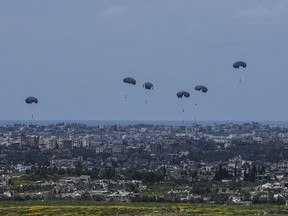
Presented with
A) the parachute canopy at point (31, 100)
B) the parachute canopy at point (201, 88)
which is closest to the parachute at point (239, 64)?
the parachute canopy at point (201, 88)

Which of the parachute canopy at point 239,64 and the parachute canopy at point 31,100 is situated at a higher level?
the parachute canopy at point 239,64

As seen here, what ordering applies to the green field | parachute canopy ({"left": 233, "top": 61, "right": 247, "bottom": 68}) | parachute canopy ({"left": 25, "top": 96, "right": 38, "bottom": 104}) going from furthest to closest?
parachute canopy ({"left": 25, "top": 96, "right": 38, "bottom": 104}), parachute canopy ({"left": 233, "top": 61, "right": 247, "bottom": 68}), the green field

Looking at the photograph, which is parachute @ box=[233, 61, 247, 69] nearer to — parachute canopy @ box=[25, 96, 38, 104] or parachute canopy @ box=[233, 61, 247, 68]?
parachute canopy @ box=[233, 61, 247, 68]

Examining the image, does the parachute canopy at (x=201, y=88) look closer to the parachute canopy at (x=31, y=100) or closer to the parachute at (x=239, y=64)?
the parachute at (x=239, y=64)

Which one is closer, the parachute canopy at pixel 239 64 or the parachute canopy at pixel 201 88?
the parachute canopy at pixel 239 64

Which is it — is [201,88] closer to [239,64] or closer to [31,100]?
[239,64]

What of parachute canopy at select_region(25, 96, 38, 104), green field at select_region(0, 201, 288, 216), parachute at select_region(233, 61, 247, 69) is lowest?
green field at select_region(0, 201, 288, 216)

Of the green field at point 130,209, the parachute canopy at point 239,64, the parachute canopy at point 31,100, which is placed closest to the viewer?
the green field at point 130,209

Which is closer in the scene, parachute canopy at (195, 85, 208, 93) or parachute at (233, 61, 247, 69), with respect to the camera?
parachute at (233, 61, 247, 69)

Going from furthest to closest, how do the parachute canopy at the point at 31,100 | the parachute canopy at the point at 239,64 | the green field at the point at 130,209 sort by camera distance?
the parachute canopy at the point at 31,100 → the parachute canopy at the point at 239,64 → the green field at the point at 130,209

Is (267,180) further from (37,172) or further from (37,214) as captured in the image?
(37,214)

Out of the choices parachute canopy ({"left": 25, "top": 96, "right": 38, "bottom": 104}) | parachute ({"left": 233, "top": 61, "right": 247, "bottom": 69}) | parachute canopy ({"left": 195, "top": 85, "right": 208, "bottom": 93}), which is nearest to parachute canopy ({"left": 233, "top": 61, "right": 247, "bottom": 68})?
parachute ({"left": 233, "top": 61, "right": 247, "bottom": 69})
